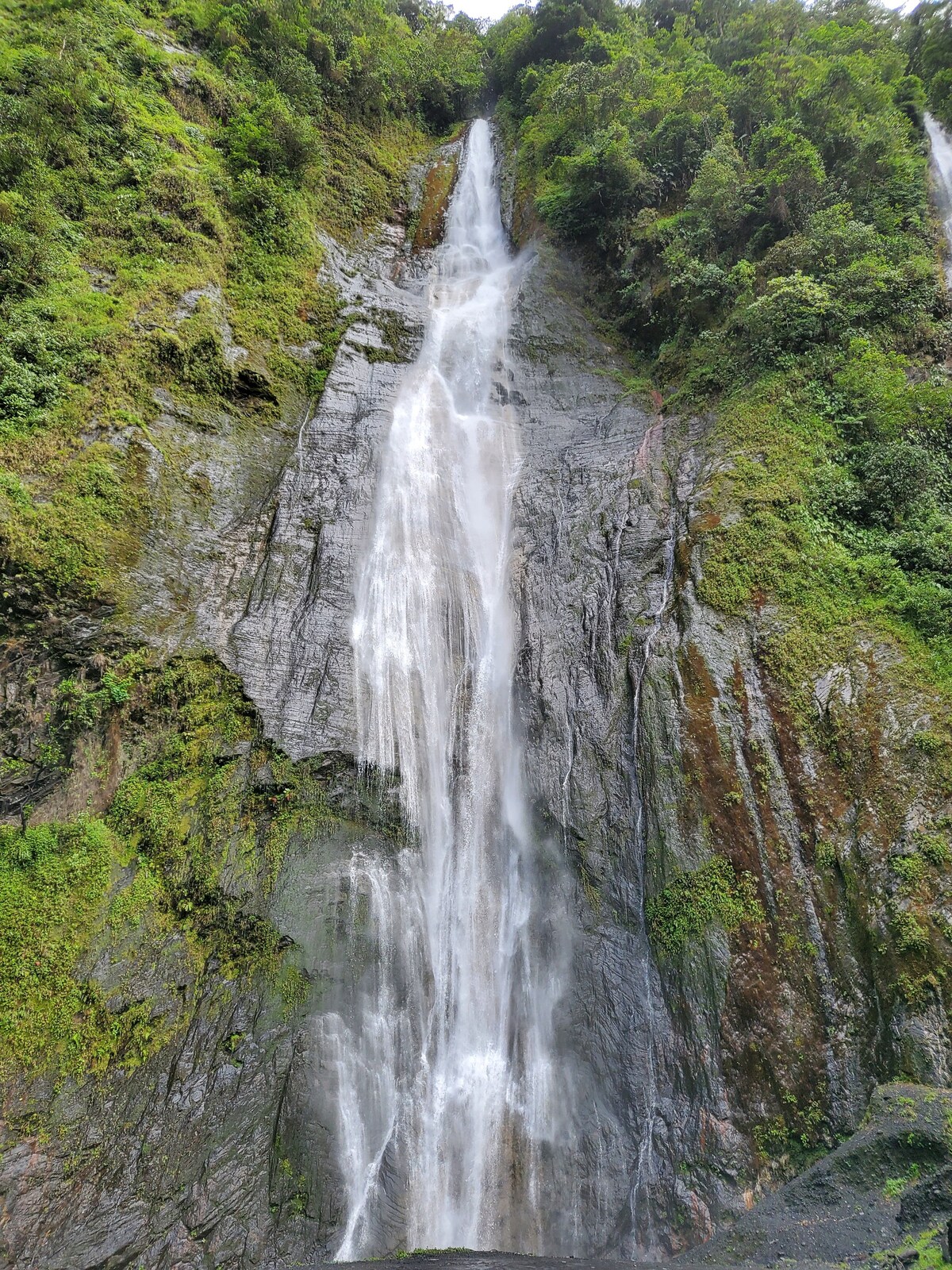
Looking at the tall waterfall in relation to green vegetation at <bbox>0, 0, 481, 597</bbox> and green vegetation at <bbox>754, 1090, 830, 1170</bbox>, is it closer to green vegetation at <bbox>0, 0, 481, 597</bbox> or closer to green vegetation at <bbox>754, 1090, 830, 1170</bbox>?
green vegetation at <bbox>754, 1090, 830, 1170</bbox>

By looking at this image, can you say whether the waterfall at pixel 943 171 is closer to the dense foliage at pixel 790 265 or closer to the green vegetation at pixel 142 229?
the dense foliage at pixel 790 265

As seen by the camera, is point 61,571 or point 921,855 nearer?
point 921,855

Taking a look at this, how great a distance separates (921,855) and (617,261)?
47.1 ft

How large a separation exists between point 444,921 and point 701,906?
3271mm

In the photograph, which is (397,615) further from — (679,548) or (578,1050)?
(578,1050)

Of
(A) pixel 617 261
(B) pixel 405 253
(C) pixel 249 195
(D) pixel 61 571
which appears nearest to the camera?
(D) pixel 61 571

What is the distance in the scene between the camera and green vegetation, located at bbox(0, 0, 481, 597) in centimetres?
826

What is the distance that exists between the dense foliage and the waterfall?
356mm

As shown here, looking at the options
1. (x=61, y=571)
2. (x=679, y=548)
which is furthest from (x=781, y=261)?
(x=61, y=571)

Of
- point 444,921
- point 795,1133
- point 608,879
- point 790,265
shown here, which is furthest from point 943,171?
point 444,921

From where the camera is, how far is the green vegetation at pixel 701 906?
6.68 m

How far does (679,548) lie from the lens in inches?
361

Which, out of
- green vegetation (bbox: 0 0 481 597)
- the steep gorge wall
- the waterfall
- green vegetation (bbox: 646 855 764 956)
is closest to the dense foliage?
the waterfall

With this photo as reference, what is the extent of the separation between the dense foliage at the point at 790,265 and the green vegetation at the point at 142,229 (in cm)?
667
